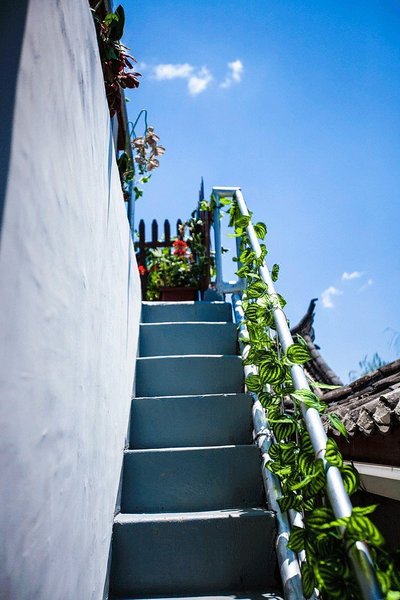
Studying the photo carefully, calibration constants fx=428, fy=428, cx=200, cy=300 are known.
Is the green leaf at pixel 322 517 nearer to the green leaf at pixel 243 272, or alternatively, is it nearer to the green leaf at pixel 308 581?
the green leaf at pixel 308 581

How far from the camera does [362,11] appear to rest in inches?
124

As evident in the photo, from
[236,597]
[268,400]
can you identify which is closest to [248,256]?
[268,400]

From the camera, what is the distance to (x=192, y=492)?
1897 millimetres

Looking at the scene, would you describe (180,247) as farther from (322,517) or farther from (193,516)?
(322,517)

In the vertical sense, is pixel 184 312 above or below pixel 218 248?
below

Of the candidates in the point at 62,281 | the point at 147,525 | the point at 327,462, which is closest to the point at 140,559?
the point at 147,525

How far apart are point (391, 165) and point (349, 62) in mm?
1281

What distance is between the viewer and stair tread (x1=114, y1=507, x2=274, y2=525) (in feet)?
5.40

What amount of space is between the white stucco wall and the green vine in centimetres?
58

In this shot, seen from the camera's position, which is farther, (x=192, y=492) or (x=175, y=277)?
(x=175, y=277)

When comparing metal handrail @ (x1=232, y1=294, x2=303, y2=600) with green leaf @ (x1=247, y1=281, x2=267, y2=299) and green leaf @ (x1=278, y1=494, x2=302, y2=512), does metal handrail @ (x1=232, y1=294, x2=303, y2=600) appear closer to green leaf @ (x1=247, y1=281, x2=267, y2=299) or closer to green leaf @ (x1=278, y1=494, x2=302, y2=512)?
green leaf @ (x1=278, y1=494, x2=302, y2=512)

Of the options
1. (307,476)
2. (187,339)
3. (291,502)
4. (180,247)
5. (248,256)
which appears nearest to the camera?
(307,476)

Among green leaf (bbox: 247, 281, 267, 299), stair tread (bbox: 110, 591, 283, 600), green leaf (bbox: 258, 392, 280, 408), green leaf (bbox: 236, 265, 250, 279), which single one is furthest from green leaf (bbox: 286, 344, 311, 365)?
stair tread (bbox: 110, 591, 283, 600)

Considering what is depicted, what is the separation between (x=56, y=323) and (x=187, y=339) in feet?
6.48
